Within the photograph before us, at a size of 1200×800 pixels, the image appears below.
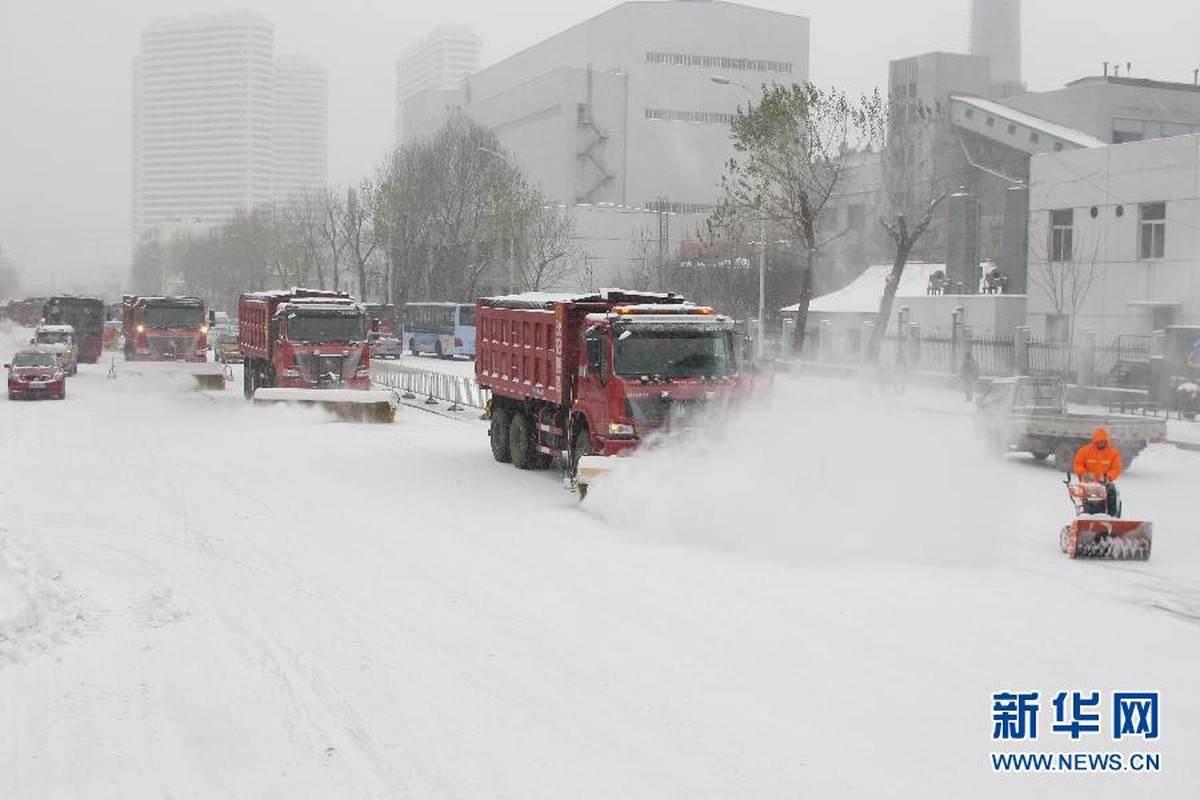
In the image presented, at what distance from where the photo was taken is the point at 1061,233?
51.2 meters

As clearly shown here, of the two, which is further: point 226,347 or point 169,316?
point 226,347

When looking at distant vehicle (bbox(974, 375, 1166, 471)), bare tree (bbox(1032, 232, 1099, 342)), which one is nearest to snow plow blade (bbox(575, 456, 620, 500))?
distant vehicle (bbox(974, 375, 1166, 471))

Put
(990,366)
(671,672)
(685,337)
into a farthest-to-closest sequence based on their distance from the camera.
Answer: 1. (990,366)
2. (685,337)
3. (671,672)

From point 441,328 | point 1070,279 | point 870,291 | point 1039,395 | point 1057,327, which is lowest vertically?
point 1039,395

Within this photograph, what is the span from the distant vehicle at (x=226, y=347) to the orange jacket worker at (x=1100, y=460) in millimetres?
46485

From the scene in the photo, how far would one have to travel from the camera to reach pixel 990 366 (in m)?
49.9

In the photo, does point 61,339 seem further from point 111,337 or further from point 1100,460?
point 1100,460

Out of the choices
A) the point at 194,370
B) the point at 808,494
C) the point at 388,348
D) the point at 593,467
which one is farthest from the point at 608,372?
the point at 388,348

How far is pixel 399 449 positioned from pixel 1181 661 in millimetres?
18031

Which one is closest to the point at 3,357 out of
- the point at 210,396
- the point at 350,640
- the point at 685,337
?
the point at 210,396

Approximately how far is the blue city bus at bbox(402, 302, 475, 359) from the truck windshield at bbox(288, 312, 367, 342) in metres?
32.5

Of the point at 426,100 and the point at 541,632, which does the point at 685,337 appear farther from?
the point at 426,100

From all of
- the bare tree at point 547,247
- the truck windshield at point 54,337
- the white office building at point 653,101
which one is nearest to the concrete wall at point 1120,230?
the bare tree at point 547,247

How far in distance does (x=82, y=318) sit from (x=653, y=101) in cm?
5973
